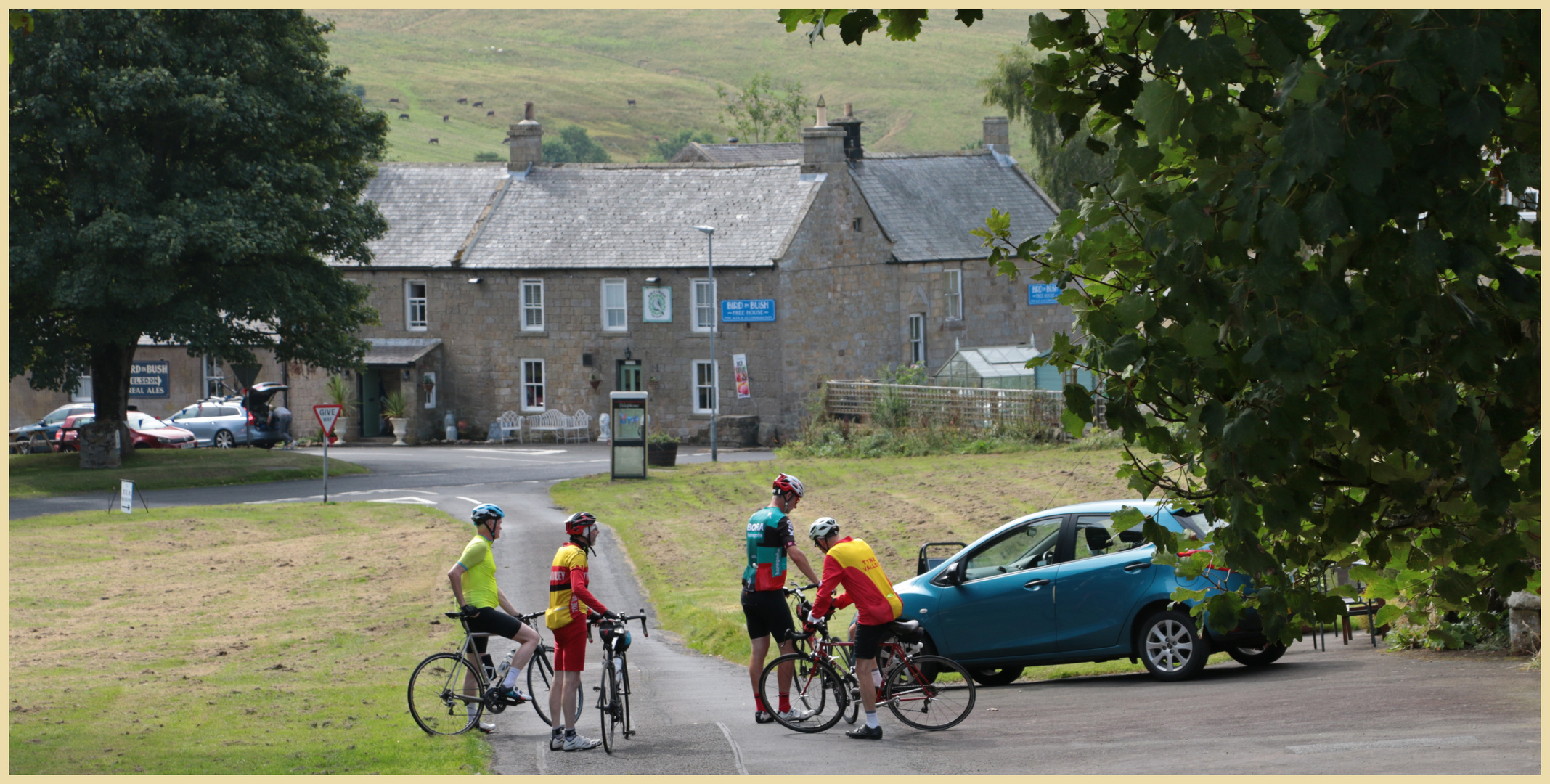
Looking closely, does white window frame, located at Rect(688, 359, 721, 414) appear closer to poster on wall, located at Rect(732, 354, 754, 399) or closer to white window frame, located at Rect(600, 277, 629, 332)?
poster on wall, located at Rect(732, 354, 754, 399)

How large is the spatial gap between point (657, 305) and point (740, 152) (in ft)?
73.1

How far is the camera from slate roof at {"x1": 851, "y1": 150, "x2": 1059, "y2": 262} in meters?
50.5

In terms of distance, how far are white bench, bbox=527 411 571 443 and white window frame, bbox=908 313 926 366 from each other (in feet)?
39.4

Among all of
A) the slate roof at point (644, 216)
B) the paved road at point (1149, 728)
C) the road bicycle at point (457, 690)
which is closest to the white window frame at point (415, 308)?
the slate roof at point (644, 216)

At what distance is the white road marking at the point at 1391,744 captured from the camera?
29.4ft

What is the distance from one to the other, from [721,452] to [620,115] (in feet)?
474

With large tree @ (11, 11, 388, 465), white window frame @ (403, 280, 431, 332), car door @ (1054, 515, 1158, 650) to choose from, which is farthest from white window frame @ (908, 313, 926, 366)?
car door @ (1054, 515, 1158, 650)

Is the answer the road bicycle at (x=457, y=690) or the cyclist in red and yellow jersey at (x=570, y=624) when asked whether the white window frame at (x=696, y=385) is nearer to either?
the road bicycle at (x=457, y=690)

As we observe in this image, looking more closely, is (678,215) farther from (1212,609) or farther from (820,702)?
(1212,609)

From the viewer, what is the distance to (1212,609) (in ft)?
21.8

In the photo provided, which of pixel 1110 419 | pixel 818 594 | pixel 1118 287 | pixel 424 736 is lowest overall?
pixel 424 736

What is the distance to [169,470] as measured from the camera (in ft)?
A: 121

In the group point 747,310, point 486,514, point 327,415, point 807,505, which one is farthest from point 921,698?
point 747,310

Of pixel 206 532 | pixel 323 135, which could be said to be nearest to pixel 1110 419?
pixel 206 532
